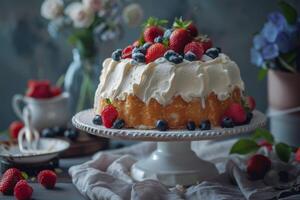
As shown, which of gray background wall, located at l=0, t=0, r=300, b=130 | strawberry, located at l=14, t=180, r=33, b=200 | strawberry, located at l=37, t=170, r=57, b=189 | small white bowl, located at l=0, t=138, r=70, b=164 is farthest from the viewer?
gray background wall, located at l=0, t=0, r=300, b=130

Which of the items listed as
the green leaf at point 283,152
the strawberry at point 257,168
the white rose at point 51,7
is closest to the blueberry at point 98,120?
the strawberry at point 257,168

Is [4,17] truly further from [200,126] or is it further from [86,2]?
[200,126]

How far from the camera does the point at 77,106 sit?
2.60 metres

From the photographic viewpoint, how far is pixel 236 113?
5.15 feet

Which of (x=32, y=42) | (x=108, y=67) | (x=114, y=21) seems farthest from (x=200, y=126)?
(x=32, y=42)

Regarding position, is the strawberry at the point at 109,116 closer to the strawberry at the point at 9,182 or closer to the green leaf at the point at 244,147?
the strawberry at the point at 9,182

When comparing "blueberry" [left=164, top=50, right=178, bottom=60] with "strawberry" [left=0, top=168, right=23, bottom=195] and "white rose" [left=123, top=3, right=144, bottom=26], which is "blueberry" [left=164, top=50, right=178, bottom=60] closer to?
"strawberry" [left=0, top=168, right=23, bottom=195]

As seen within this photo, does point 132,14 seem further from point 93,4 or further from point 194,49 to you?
point 194,49

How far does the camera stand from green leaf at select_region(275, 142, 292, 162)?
175 cm

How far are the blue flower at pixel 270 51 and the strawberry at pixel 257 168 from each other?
445 mm

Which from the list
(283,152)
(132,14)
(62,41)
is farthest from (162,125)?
(62,41)

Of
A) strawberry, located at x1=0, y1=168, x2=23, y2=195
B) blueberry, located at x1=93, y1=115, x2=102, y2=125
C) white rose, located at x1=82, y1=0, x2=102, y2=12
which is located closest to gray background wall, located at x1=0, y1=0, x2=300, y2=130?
white rose, located at x1=82, y1=0, x2=102, y2=12

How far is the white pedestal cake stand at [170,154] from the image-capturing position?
1505 mm

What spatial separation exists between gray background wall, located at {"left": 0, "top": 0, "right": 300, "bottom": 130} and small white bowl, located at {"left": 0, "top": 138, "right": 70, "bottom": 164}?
71cm
